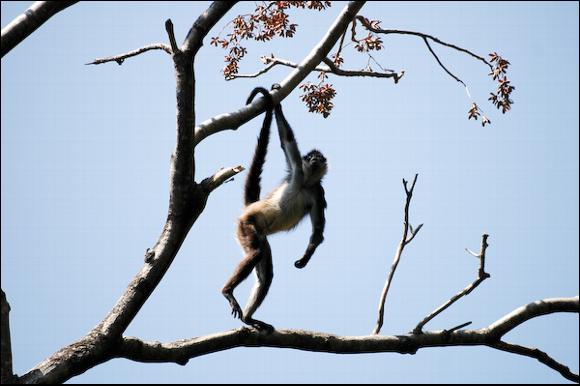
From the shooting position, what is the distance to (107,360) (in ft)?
15.9

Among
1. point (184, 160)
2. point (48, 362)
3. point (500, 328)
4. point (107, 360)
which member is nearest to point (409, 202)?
point (500, 328)

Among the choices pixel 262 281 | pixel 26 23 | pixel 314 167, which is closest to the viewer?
pixel 26 23

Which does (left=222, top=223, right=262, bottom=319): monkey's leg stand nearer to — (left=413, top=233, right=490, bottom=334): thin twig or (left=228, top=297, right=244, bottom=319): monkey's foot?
(left=228, top=297, right=244, bottom=319): monkey's foot

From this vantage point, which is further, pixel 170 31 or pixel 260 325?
pixel 260 325

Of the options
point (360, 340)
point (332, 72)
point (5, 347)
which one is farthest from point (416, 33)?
point (5, 347)

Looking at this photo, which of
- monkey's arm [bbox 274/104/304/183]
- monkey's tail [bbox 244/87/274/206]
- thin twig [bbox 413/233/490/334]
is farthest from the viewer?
→ monkey's arm [bbox 274/104/304/183]

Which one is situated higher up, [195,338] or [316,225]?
[316,225]

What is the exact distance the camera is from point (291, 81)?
19.9 ft

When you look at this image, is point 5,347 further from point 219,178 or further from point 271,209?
point 271,209

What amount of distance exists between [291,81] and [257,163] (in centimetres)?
194

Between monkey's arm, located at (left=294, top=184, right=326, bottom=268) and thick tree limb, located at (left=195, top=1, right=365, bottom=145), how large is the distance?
7.62ft

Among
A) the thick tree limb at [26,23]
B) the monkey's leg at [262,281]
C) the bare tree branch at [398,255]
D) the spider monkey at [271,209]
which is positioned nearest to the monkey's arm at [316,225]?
the spider monkey at [271,209]

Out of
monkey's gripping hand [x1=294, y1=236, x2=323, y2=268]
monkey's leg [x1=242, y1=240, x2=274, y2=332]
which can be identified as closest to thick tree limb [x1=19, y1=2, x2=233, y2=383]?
monkey's leg [x1=242, y1=240, x2=274, y2=332]

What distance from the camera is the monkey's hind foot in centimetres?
531
